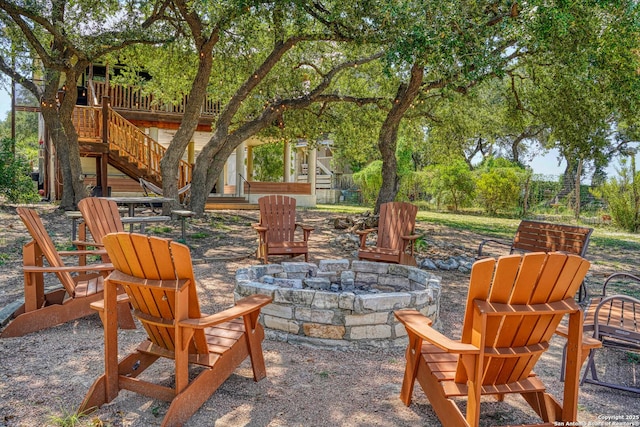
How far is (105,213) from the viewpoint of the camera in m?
4.81

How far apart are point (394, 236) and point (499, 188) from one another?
1278 centimetres

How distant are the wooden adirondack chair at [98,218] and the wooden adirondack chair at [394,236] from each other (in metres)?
2.92

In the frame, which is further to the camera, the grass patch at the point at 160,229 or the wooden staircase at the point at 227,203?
the wooden staircase at the point at 227,203

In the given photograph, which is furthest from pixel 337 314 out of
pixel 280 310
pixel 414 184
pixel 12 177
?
pixel 414 184

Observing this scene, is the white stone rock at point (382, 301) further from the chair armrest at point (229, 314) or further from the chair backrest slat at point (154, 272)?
the chair backrest slat at point (154, 272)

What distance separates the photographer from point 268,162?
82.2 feet

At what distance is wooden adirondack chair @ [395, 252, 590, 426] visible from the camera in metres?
2.02

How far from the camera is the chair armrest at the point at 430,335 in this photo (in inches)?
79.7

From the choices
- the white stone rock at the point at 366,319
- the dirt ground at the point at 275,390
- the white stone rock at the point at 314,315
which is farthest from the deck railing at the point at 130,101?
the white stone rock at the point at 366,319

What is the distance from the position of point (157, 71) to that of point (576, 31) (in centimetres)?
925

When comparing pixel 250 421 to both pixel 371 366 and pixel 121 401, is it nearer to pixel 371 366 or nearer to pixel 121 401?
pixel 121 401

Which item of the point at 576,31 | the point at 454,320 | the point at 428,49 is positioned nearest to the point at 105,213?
the point at 454,320

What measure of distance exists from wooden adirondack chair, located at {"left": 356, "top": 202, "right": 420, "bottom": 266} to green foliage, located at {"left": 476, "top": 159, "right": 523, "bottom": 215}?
1227cm

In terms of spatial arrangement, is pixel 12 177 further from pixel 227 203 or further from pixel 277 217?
pixel 277 217
